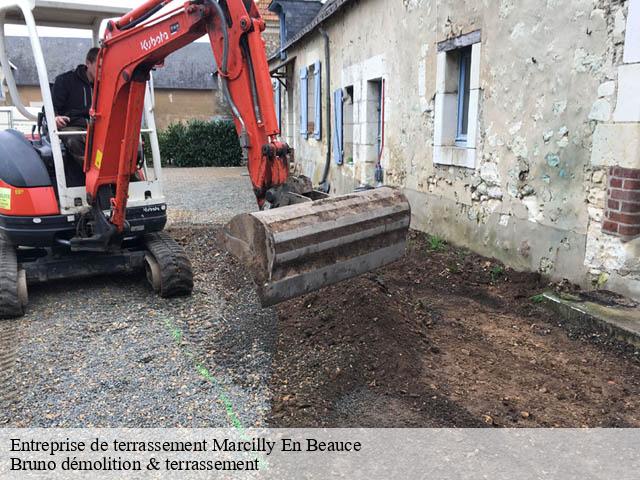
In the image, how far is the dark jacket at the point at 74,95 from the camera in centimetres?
503

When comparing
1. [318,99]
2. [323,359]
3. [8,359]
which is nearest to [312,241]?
[323,359]

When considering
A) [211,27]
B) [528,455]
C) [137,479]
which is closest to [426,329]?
[528,455]

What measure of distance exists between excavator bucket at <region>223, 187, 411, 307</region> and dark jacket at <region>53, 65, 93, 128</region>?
273cm

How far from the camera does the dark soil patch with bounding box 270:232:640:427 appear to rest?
9.68 feet

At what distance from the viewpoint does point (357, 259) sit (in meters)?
3.57

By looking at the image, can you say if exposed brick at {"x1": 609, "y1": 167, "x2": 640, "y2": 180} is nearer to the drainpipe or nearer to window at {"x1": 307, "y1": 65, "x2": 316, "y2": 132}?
the drainpipe

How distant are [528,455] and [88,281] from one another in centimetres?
469

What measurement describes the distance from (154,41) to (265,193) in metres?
1.63

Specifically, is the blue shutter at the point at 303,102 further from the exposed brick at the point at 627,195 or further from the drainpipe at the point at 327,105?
the exposed brick at the point at 627,195

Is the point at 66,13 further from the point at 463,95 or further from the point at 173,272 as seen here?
the point at 463,95

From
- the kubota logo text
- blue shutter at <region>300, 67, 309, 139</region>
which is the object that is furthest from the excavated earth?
blue shutter at <region>300, 67, 309, 139</region>

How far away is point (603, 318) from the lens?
151 inches

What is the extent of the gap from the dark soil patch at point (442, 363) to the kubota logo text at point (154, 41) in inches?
91.8

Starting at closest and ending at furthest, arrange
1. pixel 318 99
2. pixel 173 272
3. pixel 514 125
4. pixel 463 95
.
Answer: pixel 173 272, pixel 514 125, pixel 463 95, pixel 318 99
